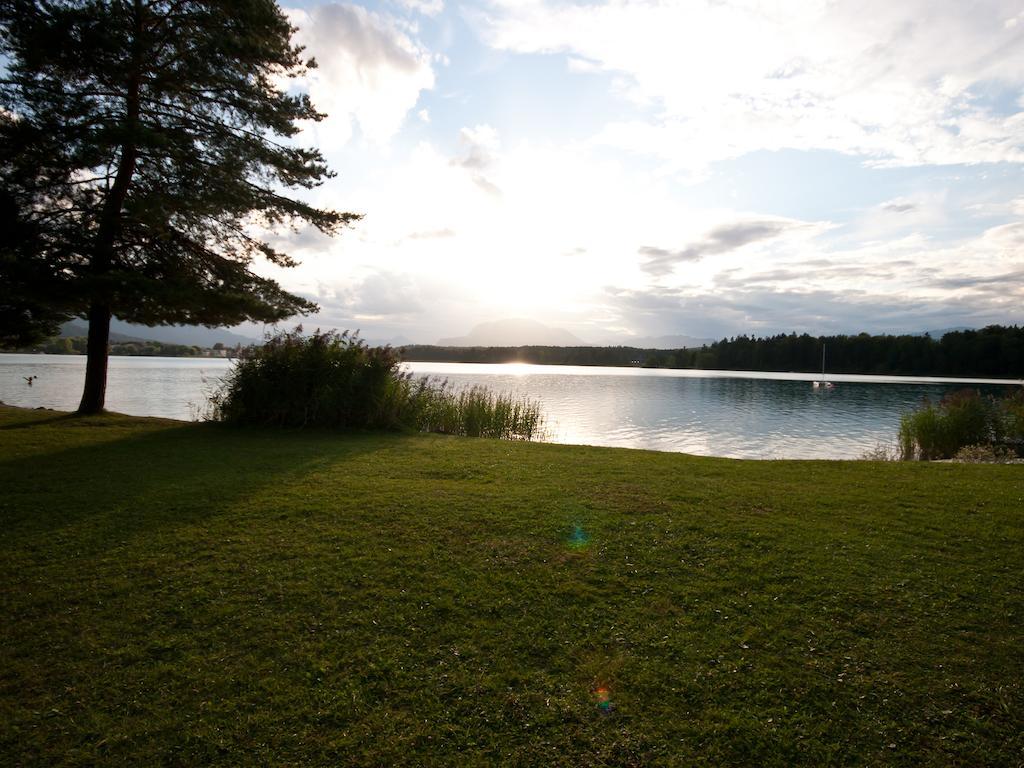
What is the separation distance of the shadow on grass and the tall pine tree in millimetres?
3333

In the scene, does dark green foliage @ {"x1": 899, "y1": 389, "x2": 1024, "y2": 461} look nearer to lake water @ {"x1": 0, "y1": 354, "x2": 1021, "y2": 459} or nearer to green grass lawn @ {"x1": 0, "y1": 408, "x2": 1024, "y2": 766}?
lake water @ {"x1": 0, "y1": 354, "x2": 1021, "y2": 459}

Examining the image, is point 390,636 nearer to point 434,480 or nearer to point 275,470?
point 434,480

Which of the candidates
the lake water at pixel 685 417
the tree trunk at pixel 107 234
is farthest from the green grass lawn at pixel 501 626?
the lake water at pixel 685 417

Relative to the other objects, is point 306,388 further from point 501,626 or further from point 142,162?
point 501,626

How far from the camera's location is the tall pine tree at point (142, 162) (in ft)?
39.2

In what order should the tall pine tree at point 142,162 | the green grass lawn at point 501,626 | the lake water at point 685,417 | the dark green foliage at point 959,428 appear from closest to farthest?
the green grass lawn at point 501,626 → the tall pine tree at point 142,162 → the dark green foliage at point 959,428 → the lake water at point 685,417

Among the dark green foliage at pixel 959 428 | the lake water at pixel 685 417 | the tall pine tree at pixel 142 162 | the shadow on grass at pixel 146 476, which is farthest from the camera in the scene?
the lake water at pixel 685 417

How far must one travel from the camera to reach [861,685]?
333 centimetres

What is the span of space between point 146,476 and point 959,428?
21005 mm

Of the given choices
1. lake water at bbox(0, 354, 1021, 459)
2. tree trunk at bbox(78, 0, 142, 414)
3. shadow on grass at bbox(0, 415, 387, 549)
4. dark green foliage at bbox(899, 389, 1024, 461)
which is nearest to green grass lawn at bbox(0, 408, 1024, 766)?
shadow on grass at bbox(0, 415, 387, 549)

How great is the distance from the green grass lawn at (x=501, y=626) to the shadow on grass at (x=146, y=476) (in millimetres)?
72

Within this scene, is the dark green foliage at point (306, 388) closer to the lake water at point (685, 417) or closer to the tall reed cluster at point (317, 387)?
the tall reed cluster at point (317, 387)

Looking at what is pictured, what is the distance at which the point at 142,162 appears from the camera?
46.3 ft

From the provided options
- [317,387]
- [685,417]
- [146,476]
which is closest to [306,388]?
[317,387]
